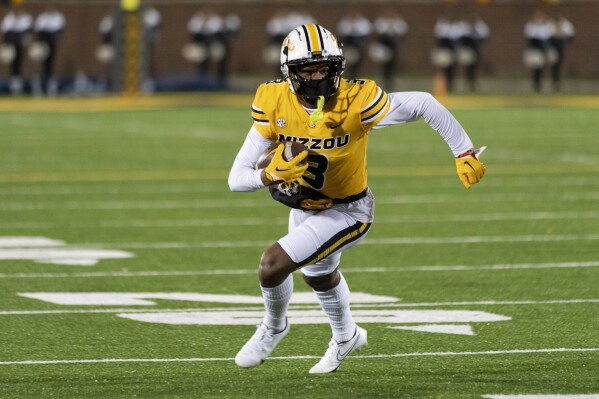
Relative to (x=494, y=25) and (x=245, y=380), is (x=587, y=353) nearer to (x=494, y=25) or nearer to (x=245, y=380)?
(x=245, y=380)

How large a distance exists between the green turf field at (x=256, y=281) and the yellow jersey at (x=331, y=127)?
89 centimetres

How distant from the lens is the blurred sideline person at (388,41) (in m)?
38.4

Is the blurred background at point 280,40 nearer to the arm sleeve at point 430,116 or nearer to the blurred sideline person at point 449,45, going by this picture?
the blurred sideline person at point 449,45

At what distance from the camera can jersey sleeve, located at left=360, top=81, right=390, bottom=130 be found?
6832 millimetres

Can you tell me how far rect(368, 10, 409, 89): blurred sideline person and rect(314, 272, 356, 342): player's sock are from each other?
31412 millimetres

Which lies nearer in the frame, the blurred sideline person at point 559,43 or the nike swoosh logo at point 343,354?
the nike swoosh logo at point 343,354

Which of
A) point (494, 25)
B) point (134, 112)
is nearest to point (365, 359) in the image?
point (134, 112)

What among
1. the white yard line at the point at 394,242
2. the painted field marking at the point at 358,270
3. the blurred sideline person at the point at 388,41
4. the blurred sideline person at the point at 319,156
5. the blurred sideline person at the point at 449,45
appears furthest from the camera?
the blurred sideline person at the point at 388,41

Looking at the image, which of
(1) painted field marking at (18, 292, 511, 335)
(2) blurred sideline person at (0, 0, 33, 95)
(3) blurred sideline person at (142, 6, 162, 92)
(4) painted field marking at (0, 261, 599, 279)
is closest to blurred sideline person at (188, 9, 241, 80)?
(3) blurred sideline person at (142, 6, 162, 92)

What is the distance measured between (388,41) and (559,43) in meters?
4.26

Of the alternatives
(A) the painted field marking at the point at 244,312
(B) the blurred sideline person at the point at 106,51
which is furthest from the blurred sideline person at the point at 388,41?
(A) the painted field marking at the point at 244,312

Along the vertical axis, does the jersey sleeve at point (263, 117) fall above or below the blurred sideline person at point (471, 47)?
above

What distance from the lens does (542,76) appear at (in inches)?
1567

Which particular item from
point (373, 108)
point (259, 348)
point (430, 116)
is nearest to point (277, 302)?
point (259, 348)
